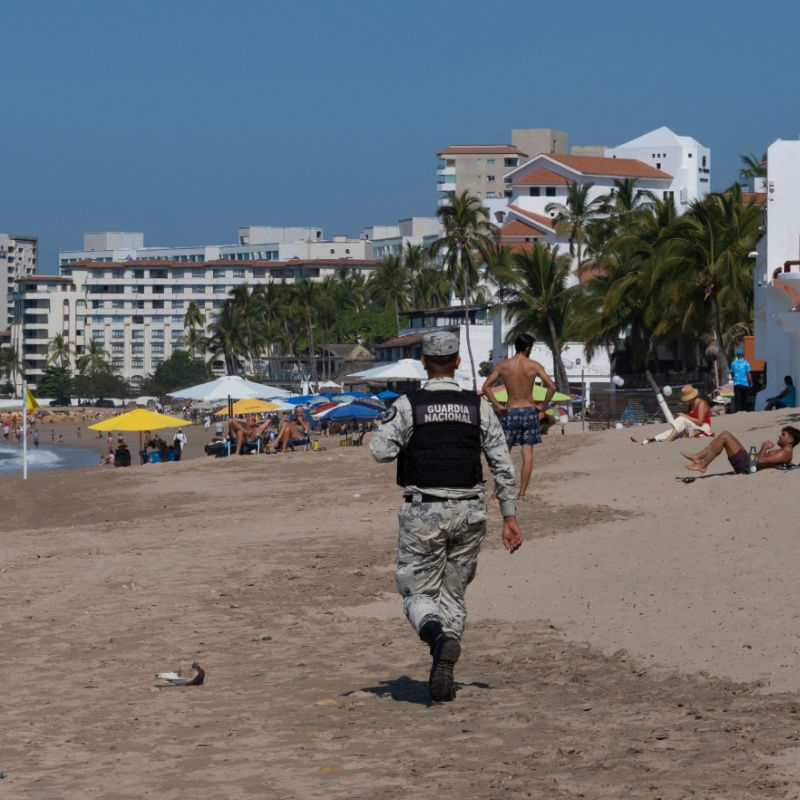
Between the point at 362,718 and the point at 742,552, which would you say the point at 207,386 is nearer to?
the point at 742,552

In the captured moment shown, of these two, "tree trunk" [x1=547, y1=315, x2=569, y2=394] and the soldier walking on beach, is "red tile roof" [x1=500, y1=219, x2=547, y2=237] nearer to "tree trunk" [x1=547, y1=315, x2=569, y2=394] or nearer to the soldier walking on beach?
"tree trunk" [x1=547, y1=315, x2=569, y2=394]

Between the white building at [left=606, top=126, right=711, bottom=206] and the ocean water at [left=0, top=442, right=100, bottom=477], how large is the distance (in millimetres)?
51904

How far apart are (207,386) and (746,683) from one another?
96.1ft


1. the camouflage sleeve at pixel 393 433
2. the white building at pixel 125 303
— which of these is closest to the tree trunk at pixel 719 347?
the camouflage sleeve at pixel 393 433

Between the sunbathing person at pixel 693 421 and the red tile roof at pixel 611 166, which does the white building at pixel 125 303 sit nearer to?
the red tile roof at pixel 611 166

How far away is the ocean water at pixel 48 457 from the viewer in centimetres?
6788

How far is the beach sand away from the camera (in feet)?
17.4

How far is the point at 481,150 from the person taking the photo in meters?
157

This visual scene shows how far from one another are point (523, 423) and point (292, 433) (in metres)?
21.2

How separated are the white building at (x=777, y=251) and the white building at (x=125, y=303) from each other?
143 m

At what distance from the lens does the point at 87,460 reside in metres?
73.1

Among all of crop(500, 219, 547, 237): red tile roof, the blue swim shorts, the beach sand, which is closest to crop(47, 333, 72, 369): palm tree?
crop(500, 219, 547, 237): red tile roof

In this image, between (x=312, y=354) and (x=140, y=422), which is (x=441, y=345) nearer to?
(x=140, y=422)

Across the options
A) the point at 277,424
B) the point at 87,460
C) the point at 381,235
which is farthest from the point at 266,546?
the point at 381,235
